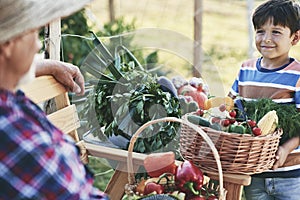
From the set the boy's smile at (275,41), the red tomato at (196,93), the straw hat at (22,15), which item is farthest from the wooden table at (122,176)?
the straw hat at (22,15)

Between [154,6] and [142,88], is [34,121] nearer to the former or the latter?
[142,88]

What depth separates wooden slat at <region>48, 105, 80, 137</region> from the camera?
80.8 inches

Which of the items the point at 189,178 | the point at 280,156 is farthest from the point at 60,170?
the point at 280,156

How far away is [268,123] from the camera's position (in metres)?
1.98

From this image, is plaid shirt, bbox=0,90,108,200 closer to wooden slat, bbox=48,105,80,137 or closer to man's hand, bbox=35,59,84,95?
man's hand, bbox=35,59,84,95

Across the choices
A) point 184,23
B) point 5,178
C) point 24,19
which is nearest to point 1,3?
point 24,19

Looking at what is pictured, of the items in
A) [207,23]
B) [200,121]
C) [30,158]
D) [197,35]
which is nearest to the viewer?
[30,158]

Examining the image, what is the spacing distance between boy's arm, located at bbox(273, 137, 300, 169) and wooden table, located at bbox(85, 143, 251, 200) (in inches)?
6.0

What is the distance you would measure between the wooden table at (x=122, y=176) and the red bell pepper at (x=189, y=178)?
6 cm

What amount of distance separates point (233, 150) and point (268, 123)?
0.54ft

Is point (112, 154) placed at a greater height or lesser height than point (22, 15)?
lesser

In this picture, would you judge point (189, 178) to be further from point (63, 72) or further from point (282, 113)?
point (63, 72)

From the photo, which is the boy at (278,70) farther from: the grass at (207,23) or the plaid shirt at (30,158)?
the grass at (207,23)

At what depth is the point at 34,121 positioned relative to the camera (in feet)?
3.97
